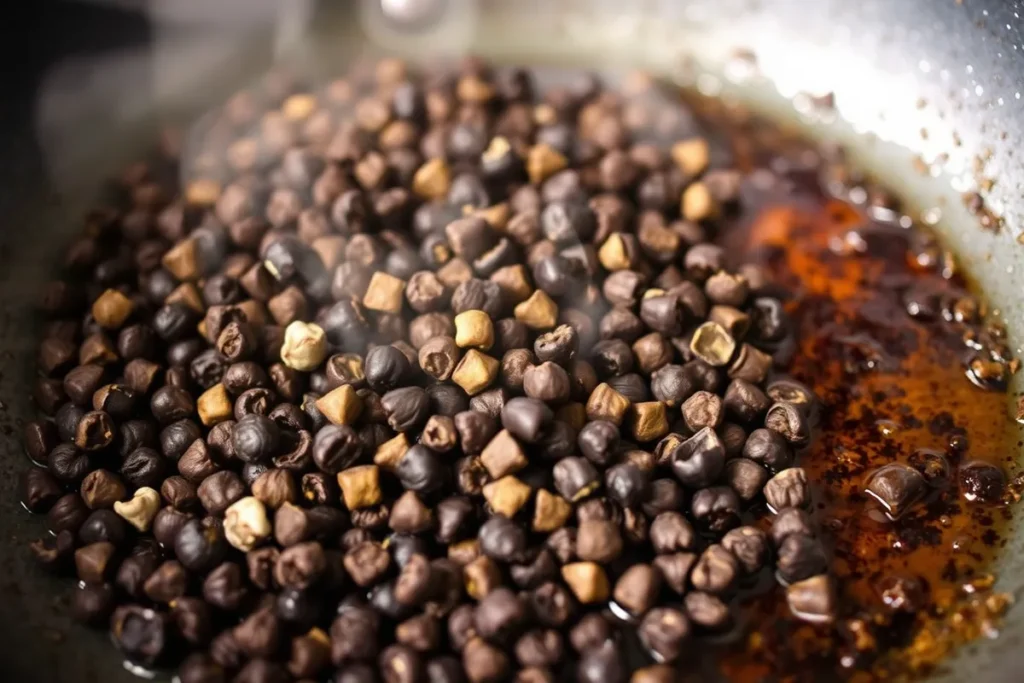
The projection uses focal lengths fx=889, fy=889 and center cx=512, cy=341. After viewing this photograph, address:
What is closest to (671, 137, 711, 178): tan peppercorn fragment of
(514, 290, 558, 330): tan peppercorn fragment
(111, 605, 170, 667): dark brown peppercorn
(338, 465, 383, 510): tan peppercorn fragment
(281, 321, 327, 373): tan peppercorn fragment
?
(514, 290, 558, 330): tan peppercorn fragment

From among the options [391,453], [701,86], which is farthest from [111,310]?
[701,86]

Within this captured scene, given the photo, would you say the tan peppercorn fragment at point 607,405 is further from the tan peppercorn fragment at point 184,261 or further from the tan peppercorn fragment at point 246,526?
the tan peppercorn fragment at point 184,261

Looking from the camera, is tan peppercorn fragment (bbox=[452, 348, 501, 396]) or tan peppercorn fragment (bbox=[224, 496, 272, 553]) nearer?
tan peppercorn fragment (bbox=[224, 496, 272, 553])

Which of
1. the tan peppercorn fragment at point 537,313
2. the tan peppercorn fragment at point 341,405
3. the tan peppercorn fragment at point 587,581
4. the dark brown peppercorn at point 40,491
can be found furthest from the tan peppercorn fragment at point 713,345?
the dark brown peppercorn at point 40,491

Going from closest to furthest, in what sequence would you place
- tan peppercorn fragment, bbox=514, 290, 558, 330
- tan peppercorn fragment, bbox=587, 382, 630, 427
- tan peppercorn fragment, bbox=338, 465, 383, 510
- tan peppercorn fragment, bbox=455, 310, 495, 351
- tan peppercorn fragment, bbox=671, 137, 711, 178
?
tan peppercorn fragment, bbox=338, 465, 383, 510
tan peppercorn fragment, bbox=587, 382, 630, 427
tan peppercorn fragment, bbox=455, 310, 495, 351
tan peppercorn fragment, bbox=514, 290, 558, 330
tan peppercorn fragment, bbox=671, 137, 711, 178

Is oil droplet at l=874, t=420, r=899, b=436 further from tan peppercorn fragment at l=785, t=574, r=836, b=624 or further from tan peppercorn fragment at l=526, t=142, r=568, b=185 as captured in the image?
tan peppercorn fragment at l=526, t=142, r=568, b=185

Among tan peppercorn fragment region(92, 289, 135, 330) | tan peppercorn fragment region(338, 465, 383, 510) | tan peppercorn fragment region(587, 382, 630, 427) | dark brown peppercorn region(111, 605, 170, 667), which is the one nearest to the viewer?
dark brown peppercorn region(111, 605, 170, 667)

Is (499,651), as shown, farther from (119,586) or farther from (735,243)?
(735,243)

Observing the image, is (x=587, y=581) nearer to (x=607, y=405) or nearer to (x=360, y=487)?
(x=607, y=405)
